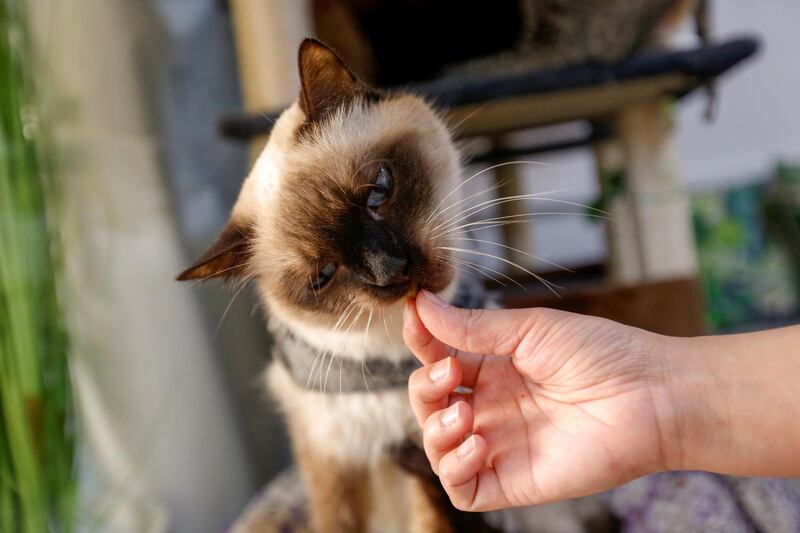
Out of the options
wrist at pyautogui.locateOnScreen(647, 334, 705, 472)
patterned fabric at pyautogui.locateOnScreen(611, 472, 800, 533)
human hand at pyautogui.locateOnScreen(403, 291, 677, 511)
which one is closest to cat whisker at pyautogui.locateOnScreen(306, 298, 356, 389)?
human hand at pyautogui.locateOnScreen(403, 291, 677, 511)

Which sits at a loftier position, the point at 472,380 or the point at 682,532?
the point at 472,380

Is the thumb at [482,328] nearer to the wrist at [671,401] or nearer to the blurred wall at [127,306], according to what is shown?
the wrist at [671,401]

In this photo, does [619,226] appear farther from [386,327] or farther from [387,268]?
[387,268]

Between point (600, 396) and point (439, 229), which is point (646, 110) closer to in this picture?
point (439, 229)

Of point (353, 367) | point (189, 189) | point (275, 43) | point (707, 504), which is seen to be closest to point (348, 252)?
point (353, 367)

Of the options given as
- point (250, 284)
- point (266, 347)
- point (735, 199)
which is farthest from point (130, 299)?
point (735, 199)

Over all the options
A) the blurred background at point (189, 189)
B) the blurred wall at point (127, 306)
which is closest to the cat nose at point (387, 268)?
the blurred background at point (189, 189)
